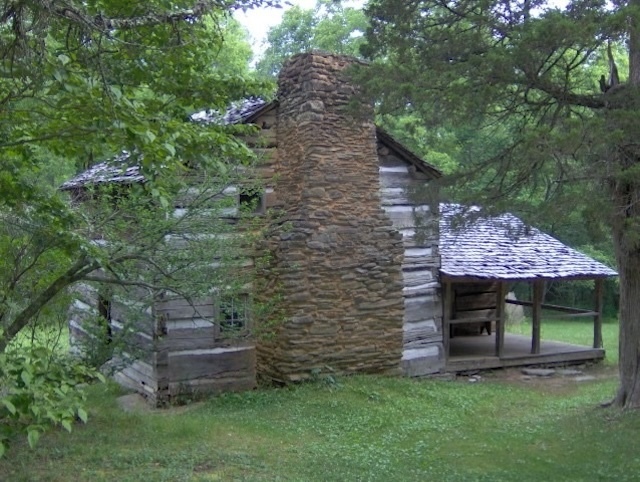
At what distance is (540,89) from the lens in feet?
28.3

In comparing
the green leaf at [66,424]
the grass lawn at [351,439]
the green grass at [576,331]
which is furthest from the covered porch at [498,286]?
the green leaf at [66,424]

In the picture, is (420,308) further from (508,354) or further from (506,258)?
(508,354)

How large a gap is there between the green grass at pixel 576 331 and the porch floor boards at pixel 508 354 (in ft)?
2.88

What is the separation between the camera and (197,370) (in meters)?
11.8

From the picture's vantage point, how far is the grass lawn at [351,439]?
7.34 m

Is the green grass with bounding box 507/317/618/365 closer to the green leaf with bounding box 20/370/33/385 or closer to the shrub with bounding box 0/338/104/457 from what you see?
the shrub with bounding box 0/338/104/457

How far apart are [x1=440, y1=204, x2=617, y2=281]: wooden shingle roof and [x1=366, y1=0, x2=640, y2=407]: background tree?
4.49 meters

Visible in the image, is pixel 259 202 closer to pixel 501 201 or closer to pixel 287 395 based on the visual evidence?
pixel 287 395

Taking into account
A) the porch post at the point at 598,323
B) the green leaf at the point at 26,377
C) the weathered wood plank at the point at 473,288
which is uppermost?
the green leaf at the point at 26,377

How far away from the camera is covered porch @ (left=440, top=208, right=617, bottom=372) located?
1434cm

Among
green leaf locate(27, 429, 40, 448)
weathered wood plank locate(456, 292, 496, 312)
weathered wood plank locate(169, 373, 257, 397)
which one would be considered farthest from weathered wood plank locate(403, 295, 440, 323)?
green leaf locate(27, 429, 40, 448)

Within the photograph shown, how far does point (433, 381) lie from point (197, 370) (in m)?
4.49

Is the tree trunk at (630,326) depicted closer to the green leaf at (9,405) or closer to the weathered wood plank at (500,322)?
the weathered wood plank at (500,322)

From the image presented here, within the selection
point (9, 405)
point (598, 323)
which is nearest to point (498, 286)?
point (598, 323)
